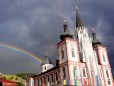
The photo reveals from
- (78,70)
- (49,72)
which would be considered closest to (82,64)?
(78,70)

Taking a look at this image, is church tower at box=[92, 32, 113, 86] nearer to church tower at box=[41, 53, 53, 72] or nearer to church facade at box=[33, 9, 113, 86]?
church facade at box=[33, 9, 113, 86]

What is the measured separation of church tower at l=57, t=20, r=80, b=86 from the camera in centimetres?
4962

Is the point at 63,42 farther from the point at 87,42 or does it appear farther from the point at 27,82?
the point at 27,82

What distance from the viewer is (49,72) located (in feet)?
202

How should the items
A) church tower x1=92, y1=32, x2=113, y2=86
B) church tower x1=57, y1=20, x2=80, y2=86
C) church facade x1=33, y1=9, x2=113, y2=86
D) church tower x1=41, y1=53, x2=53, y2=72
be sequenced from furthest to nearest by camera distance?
church tower x1=41, y1=53, x2=53, y2=72 < church tower x1=92, y1=32, x2=113, y2=86 < church facade x1=33, y1=9, x2=113, y2=86 < church tower x1=57, y1=20, x2=80, y2=86

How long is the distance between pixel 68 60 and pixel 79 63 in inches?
166

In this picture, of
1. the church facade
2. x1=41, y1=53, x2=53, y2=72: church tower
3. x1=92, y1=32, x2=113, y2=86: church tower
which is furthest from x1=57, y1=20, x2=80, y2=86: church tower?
x1=41, y1=53, x2=53, y2=72: church tower

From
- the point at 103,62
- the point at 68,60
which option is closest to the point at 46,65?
the point at 103,62

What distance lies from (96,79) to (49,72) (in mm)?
16037

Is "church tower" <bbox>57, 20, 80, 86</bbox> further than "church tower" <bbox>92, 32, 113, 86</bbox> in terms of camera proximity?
No

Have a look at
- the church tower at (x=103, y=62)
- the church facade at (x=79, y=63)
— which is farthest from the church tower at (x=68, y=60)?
the church tower at (x=103, y=62)

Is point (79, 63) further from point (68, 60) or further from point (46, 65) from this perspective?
point (46, 65)

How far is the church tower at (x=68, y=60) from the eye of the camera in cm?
4962

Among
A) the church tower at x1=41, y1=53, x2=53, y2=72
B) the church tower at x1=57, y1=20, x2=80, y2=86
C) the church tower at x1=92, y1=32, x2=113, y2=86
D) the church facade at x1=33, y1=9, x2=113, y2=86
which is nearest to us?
the church tower at x1=57, y1=20, x2=80, y2=86
